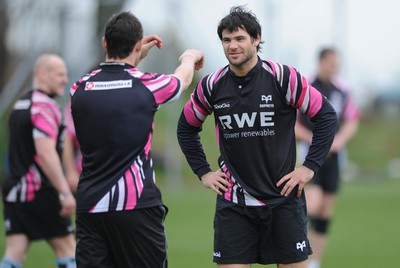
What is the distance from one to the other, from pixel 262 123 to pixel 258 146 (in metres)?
0.17

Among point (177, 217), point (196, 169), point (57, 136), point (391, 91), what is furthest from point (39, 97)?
point (391, 91)

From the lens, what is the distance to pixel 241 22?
600cm

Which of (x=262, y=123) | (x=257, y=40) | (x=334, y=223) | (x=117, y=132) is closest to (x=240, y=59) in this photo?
(x=257, y=40)

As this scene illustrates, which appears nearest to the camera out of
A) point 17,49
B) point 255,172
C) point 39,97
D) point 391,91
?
point 255,172

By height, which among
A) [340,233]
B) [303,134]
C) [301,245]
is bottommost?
[340,233]

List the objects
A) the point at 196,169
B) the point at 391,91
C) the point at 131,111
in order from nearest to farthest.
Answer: the point at 131,111
the point at 196,169
the point at 391,91

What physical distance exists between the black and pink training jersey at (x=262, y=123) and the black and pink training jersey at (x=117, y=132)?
59 centimetres

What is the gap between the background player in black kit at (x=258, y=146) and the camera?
19.7 ft

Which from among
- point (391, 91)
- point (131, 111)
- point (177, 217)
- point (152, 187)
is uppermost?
point (391, 91)

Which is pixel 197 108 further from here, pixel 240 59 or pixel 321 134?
pixel 321 134

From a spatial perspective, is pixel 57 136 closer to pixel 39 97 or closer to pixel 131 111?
pixel 39 97

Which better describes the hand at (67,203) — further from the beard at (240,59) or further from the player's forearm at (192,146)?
the beard at (240,59)

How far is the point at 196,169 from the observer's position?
6.53 m

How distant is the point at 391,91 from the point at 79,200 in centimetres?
3613
